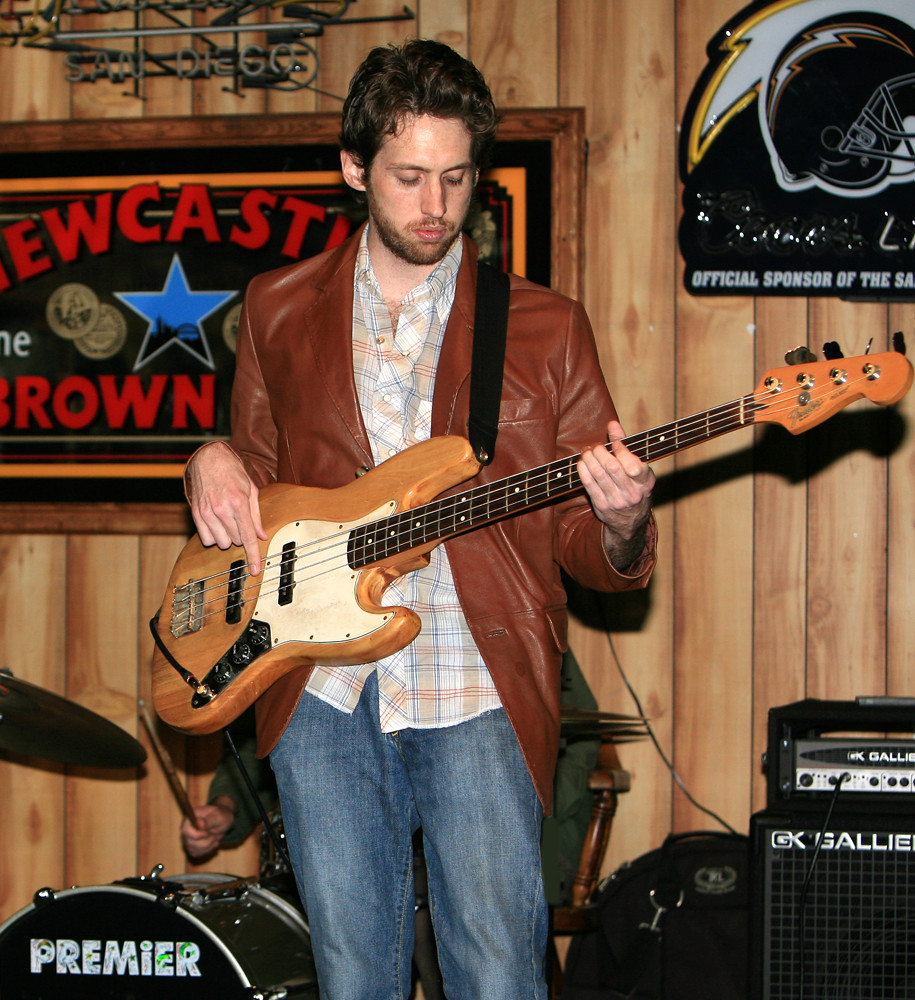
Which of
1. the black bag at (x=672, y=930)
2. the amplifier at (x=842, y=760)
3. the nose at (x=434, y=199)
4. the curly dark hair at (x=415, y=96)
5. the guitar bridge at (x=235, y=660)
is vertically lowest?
the black bag at (x=672, y=930)

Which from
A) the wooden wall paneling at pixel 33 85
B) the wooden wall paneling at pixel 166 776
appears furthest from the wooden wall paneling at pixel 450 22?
the wooden wall paneling at pixel 166 776

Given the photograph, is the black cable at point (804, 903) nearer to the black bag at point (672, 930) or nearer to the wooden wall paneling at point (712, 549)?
the black bag at point (672, 930)

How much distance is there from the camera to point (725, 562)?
122 inches

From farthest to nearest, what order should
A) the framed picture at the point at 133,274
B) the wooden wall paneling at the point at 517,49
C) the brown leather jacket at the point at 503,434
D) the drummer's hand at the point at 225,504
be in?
the framed picture at the point at 133,274 < the wooden wall paneling at the point at 517,49 < the drummer's hand at the point at 225,504 < the brown leather jacket at the point at 503,434

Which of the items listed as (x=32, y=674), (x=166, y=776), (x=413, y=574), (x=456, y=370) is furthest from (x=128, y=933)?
(x=456, y=370)

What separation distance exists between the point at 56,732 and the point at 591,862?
1.31 metres

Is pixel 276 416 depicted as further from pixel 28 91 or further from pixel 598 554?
pixel 28 91

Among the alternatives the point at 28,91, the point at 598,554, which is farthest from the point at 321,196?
the point at 598,554

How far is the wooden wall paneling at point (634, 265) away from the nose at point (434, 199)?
4.31ft

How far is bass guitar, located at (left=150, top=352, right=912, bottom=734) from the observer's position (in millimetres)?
1746

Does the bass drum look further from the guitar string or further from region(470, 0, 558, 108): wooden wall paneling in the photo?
region(470, 0, 558, 108): wooden wall paneling

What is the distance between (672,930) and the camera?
2.75 metres

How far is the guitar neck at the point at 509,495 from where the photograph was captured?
175 cm

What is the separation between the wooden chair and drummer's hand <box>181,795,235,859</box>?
82 centimetres
